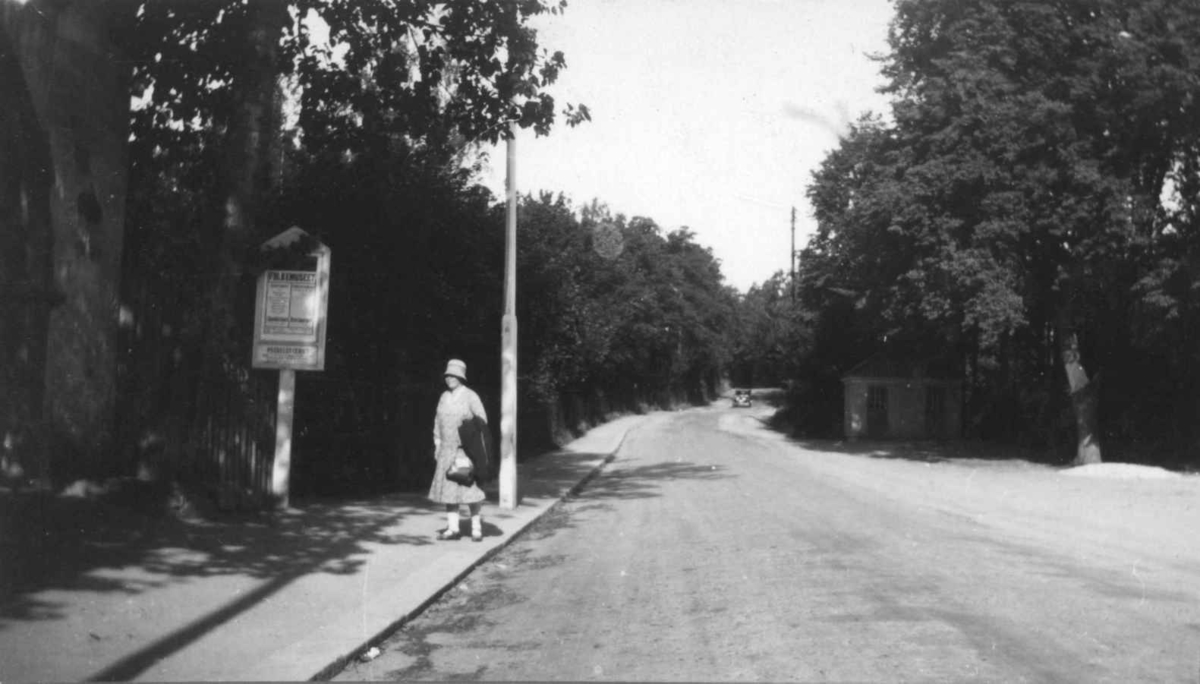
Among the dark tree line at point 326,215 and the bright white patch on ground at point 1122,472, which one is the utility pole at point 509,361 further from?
the bright white patch on ground at point 1122,472

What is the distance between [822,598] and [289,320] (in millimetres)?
6656

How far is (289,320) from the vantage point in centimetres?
1144

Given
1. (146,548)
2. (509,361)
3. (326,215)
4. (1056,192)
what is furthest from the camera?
(1056,192)

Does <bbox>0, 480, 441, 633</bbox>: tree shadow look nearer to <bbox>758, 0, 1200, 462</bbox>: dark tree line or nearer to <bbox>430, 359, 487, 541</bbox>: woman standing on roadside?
<bbox>430, 359, 487, 541</bbox>: woman standing on roadside

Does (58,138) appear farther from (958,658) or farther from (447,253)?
(958,658)

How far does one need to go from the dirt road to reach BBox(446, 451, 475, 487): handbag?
3.01ft

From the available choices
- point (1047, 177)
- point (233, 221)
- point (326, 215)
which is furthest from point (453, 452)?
point (1047, 177)

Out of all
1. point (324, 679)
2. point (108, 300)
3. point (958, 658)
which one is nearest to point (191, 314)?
point (108, 300)

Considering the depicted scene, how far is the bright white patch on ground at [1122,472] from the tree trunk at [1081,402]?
5.41 ft

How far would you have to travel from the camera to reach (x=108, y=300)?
10750 mm

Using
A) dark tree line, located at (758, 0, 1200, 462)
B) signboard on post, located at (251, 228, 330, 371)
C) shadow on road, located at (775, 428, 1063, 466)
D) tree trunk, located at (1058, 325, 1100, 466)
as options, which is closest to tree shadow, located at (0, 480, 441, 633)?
signboard on post, located at (251, 228, 330, 371)

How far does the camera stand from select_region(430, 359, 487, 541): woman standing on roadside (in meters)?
10.7

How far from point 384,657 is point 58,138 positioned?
6.67 meters

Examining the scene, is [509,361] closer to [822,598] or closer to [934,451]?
[822,598]
